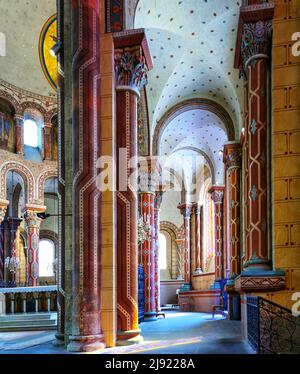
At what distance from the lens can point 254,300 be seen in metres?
8.09

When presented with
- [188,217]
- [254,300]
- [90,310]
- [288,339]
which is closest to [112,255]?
[90,310]

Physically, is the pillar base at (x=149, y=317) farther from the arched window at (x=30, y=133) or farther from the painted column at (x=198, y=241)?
the arched window at (x=30, y=133)

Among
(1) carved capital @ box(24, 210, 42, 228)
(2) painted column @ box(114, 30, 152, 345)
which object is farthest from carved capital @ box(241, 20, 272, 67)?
(1) carved capital @ box(24, 210, 42, 228)

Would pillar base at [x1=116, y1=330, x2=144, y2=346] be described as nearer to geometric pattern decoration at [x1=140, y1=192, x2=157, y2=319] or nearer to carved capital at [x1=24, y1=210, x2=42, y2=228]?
geometric pattern decoration at [x1=140, y1=192, x2=157, y2=319]

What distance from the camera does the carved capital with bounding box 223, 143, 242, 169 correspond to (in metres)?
16.6

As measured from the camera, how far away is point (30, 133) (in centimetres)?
2220

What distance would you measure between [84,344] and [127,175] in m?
3.16

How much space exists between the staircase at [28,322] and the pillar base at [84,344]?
6.79 m

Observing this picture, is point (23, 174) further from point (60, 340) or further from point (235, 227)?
point (60, 340)

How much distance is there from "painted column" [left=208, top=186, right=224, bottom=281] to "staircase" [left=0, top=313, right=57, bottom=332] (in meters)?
7.23

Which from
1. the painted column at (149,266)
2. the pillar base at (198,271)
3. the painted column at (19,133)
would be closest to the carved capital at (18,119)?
the painted column at (19,133)

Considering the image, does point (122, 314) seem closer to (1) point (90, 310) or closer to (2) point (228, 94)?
(1) point (90, 310)

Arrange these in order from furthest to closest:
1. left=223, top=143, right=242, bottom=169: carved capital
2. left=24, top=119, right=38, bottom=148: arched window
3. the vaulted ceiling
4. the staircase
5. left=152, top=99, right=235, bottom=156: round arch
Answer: left=24, top=119, right=38, bottom=148: arched window → left=152, top=99, right=235, bottom=156: round arch → left=223, top=143, right=242, bottom=169: carved capital → the staircase → the vaulted ceiling

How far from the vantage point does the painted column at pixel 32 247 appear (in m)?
20.9
